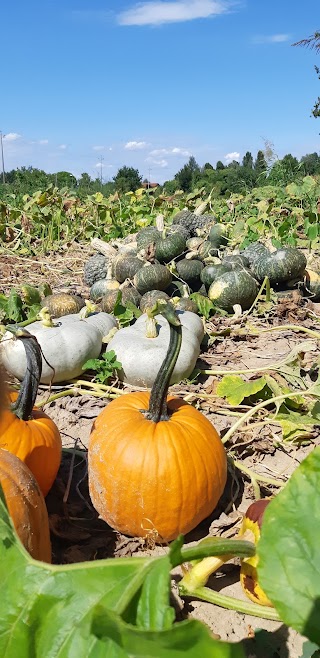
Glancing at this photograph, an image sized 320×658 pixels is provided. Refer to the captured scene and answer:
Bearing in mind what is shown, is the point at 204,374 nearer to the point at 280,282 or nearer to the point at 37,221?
the point at 280,282

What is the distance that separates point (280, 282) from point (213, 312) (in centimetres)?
69

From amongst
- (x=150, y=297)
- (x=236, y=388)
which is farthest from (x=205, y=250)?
(x=236, y=388)

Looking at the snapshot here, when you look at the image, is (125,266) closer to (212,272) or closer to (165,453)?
(212,272)

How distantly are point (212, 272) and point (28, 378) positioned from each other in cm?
310

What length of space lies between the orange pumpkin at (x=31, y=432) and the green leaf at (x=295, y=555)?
1608 millimetres

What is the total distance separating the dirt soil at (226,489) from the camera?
6.23 feet

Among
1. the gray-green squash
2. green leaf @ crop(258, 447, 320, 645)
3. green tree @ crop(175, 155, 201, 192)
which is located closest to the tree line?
green tree @ crop(175, 155, 201, 192)

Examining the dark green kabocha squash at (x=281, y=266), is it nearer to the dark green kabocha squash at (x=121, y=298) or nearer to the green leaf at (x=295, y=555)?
the dark green kabocha squash at (x=121, y=298)

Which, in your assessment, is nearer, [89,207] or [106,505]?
[106,505]

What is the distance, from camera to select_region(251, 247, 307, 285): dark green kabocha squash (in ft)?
17.1

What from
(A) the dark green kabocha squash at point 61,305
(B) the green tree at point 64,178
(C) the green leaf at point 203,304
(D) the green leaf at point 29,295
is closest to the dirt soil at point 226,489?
(C) the green leaf at point 203,304

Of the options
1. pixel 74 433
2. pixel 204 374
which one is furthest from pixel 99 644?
pixel 204 374

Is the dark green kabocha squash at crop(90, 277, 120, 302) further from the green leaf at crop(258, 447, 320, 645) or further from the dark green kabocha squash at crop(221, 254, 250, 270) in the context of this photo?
the green leaf at crop(258, 447, 320, 645)

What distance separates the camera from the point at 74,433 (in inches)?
120
